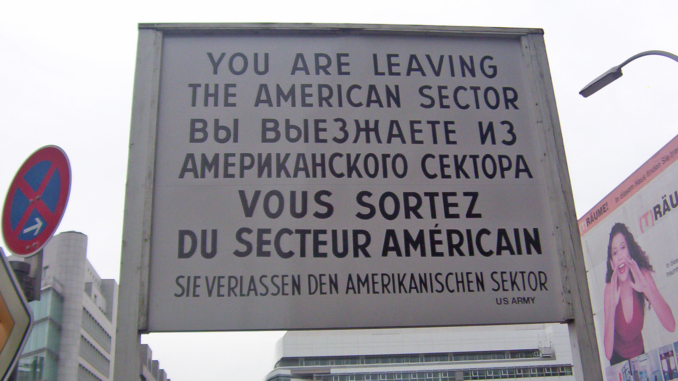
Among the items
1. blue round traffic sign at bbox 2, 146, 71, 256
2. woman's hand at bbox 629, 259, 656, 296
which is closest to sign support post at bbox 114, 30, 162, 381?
blue round traffic sign at bbox 2, 146, 71, 256

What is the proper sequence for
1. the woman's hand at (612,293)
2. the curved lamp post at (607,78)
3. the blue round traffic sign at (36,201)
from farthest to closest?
the woman's hand at (612,293), the curved lamp post at (607,78), the blue round traffic sign at (36,201)

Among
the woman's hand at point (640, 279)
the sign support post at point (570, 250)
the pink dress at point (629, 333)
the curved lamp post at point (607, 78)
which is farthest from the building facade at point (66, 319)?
the sign support post at point (570, 250)

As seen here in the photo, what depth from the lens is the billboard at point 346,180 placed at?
12.0 ft

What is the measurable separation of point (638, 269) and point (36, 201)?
31.3 metres

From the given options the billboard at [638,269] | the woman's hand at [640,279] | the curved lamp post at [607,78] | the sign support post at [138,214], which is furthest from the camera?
the woman's hand at [640,279]

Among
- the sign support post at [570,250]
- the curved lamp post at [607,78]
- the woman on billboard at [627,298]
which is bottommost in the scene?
the sign support post at [570,250]

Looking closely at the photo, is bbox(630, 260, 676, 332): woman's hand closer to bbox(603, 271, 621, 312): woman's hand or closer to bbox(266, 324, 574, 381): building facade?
bbox(603, 271, 621, 312): woman's hand

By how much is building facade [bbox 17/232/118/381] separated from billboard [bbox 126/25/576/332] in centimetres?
5161

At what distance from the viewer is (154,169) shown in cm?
387

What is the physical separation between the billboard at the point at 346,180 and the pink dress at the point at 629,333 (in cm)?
3041

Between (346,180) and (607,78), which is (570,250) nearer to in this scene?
(346,180)

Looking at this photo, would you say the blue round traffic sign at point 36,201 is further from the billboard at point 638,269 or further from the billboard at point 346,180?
the billboard at point 638,269

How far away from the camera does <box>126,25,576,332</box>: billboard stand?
12.0ft

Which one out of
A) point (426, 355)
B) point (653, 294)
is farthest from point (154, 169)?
point (426, 355)
